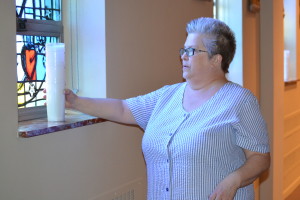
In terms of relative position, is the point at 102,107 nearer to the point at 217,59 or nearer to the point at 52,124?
the point at 52,124

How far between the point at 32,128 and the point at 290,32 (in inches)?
159

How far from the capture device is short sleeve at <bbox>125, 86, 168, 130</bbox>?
1911mm

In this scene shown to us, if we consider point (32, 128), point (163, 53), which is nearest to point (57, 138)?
point (32, 128)

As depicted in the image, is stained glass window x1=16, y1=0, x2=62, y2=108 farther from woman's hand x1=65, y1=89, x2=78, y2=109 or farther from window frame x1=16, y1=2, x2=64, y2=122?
woman's hand x1=65, y1=89, x2=78, y2=109

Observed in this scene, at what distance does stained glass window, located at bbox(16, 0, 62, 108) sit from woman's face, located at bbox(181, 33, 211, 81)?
1.92 ft

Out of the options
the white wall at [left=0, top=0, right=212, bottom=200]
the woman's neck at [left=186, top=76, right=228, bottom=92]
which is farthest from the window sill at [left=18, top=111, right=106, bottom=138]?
the woman's neck at [left=186, top=76, right=228, bottom=92]

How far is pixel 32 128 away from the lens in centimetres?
151

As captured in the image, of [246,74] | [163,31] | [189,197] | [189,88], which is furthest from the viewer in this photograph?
[246,74]

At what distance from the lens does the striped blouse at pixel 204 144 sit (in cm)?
166

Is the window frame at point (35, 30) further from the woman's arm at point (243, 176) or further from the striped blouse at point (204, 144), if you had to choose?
the woman's arm at point (243, 176)

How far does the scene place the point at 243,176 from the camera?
162cm

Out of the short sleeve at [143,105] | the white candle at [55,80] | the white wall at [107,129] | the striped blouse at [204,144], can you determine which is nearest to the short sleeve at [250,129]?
the striped blouse at [204,144]

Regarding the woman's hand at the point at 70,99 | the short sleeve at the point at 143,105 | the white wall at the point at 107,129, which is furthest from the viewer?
the short sleeve at the point at 143,105

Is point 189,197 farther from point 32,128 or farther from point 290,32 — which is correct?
point 290,32
